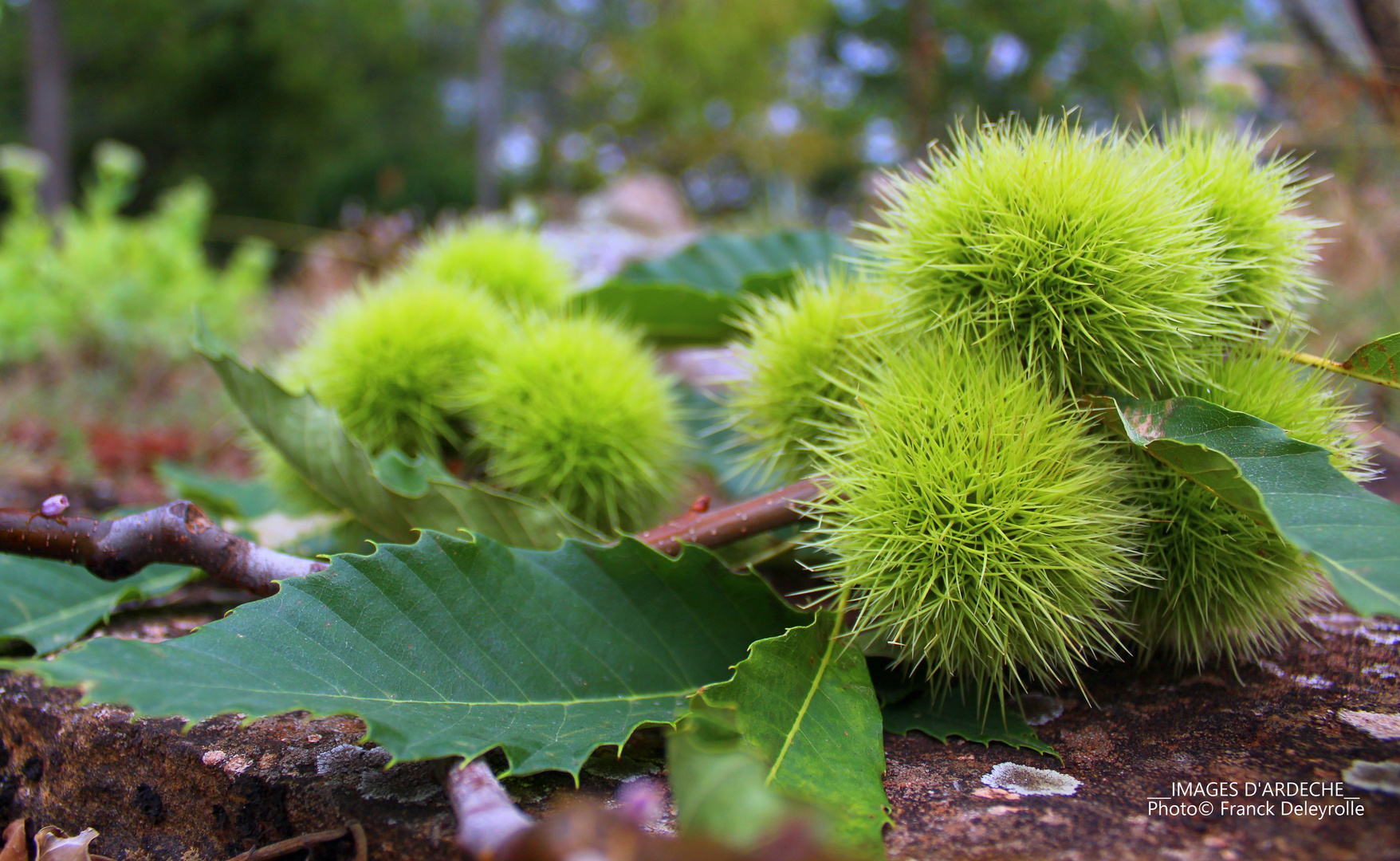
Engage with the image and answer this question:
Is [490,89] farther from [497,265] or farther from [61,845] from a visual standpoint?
[61,845]

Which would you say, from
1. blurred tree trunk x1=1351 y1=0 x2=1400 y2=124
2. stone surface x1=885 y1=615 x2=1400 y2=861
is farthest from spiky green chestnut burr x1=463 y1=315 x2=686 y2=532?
blurred tree trunk x1=1351 y1=0 x2=1400 y2=124

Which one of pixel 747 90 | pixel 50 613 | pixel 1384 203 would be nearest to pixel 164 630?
pixel 50 613

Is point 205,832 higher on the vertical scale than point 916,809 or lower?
lower

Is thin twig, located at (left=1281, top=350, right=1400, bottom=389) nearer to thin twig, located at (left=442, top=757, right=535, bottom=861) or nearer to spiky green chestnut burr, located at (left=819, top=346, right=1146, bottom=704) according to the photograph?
spiky green chestnut burr, located at (left=819, top=346, right=1146, bottom=704)

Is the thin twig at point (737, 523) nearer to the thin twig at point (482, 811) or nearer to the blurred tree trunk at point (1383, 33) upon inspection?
the thin twig at point (482, 811)

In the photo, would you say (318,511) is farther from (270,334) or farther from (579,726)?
(270,334)
